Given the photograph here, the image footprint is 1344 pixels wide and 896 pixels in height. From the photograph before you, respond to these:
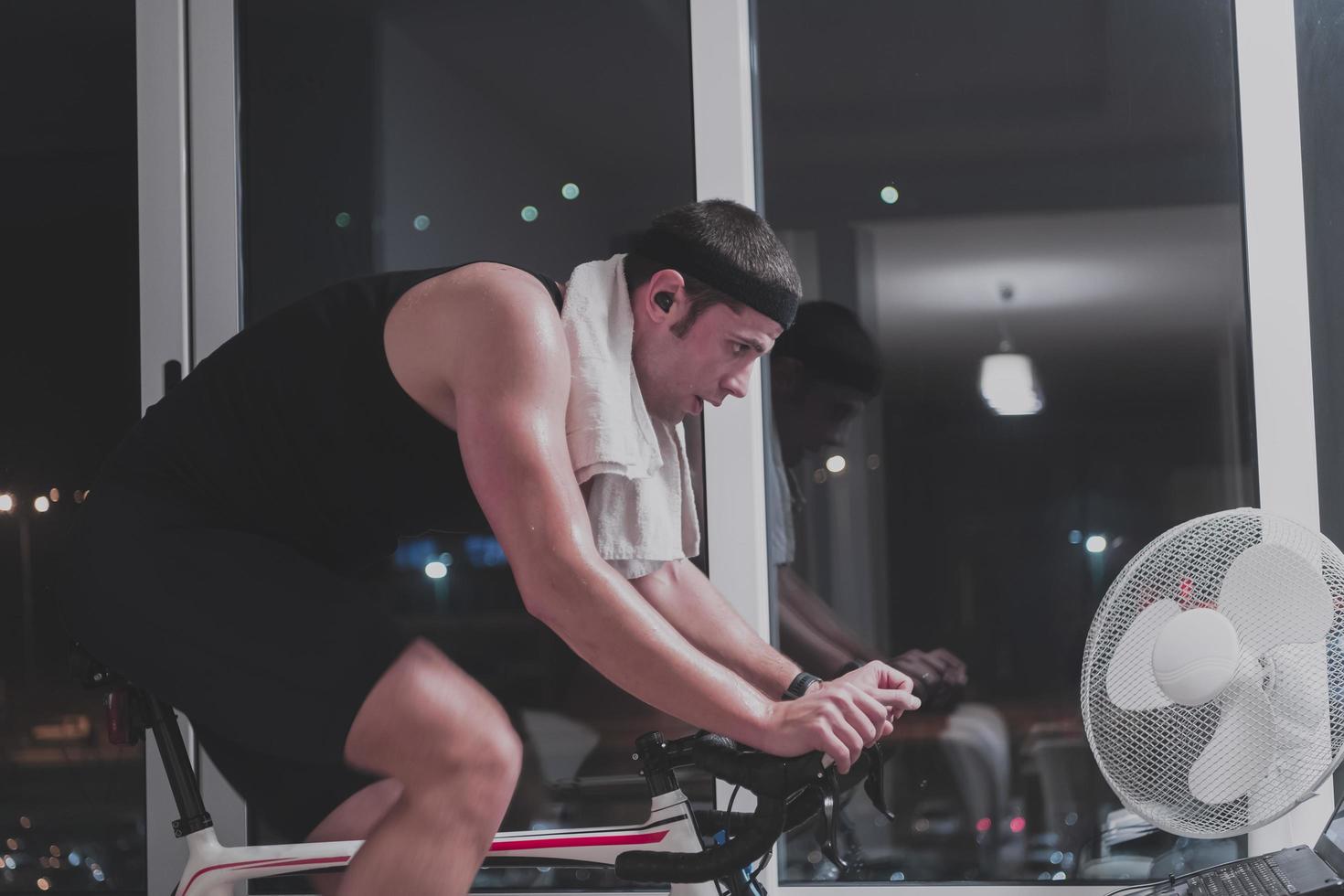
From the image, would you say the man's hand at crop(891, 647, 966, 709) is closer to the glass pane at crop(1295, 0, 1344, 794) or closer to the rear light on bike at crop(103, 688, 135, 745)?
the glass pane at crop(1295, 0, 1344, 794)

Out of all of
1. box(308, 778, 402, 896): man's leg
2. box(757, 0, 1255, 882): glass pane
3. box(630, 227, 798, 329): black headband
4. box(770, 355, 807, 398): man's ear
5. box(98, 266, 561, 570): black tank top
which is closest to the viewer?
box(98, 266, 561, 570): black tank top

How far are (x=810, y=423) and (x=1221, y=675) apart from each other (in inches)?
33.9

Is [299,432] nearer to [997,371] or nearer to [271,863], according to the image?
[271,863]

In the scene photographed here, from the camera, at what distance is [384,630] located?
1100 millimetres

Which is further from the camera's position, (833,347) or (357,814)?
(833,347)

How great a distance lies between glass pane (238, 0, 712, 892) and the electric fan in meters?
0.81

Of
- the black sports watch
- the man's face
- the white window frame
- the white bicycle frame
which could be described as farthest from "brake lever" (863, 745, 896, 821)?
the white window frame

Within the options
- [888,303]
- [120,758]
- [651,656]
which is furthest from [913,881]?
[120,758]

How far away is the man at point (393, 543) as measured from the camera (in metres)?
1.04

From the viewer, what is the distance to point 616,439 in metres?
1.27

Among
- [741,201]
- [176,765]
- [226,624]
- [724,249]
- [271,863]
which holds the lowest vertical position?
[271,863]

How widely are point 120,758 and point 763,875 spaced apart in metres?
1.17

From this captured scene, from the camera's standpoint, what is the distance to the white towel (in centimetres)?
127

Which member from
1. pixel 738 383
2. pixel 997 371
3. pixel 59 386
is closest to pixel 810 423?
pixel 997 371
